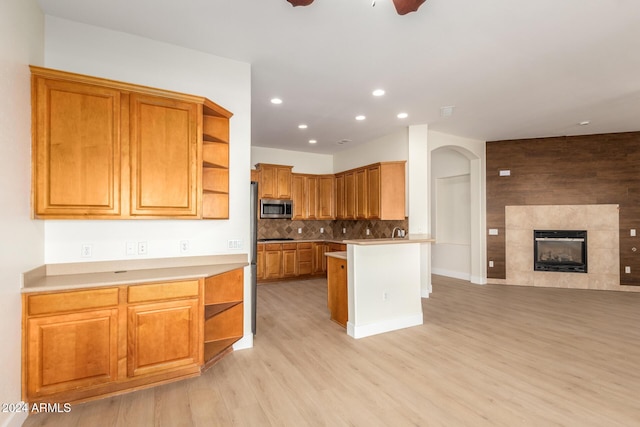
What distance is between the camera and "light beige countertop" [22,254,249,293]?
214 centimetres

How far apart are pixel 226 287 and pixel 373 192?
3736 millimetres

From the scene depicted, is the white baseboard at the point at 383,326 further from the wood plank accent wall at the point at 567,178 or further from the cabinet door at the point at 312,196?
the cabinet door at the point at 312,196

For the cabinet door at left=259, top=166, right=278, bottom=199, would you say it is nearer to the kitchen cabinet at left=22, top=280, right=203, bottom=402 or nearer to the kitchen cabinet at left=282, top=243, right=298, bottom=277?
the kitchen cabinet at left=282, top=243, right=298, bottom=277

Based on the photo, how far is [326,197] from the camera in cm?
752

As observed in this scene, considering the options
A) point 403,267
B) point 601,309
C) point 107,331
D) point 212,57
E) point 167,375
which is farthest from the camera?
point 601,309

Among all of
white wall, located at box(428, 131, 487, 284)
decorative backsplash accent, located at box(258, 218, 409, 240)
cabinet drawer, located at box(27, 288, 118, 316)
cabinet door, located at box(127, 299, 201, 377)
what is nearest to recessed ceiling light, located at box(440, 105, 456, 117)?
white wall, located at box(428, 131, 487, 284)

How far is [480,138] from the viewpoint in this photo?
21.2ft

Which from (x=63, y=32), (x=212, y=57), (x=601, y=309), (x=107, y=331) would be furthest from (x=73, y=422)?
(x=601, y=309)

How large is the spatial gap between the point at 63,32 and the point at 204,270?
7.70 ft

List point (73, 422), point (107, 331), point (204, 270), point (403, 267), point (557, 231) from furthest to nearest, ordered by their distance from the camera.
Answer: point (557, 231) < point (403, 267) < point (204, 270) < point (107, 331) < point (73, 422)

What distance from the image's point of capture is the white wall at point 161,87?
254cm

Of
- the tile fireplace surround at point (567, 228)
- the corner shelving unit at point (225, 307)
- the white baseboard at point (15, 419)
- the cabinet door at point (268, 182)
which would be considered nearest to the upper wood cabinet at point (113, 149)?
the corner shelving unit at point (225, 307)

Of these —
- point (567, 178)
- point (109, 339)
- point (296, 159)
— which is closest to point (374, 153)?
point (296, 159)

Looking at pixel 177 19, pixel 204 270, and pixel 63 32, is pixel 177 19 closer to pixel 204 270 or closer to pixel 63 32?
pixel 63 32
